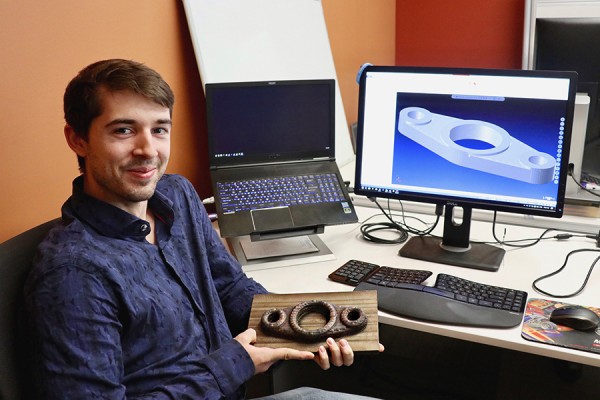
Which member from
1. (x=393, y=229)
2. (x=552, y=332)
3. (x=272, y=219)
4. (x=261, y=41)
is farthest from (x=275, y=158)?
(x=552, y=332)

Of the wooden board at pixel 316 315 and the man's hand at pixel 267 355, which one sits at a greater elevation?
the wooden board at pixel 316 315

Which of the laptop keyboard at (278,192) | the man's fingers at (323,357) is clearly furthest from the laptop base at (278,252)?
the man's fingers at (323,357)

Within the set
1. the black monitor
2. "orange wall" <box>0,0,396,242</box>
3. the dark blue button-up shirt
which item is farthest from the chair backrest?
the black monitor

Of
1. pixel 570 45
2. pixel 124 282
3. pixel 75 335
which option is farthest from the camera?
pixel 570 45

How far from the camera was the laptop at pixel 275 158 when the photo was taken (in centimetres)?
174

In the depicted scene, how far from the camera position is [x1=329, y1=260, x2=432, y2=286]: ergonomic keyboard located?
1541 millimetres

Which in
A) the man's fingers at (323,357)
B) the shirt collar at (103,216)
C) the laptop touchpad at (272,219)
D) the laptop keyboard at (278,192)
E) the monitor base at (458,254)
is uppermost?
the shirt collar at (103,216)

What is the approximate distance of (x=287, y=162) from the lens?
1883mm

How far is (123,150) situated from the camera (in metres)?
1.17

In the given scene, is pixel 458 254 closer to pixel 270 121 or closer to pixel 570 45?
pixel 270 121

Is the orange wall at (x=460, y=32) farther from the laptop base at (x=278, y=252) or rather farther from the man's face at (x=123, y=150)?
the man's face at (x=123, y=150)

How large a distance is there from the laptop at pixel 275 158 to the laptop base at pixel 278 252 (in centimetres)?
5

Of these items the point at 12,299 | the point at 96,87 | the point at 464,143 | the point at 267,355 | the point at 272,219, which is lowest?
the point at 267,355

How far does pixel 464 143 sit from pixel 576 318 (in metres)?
0.55
